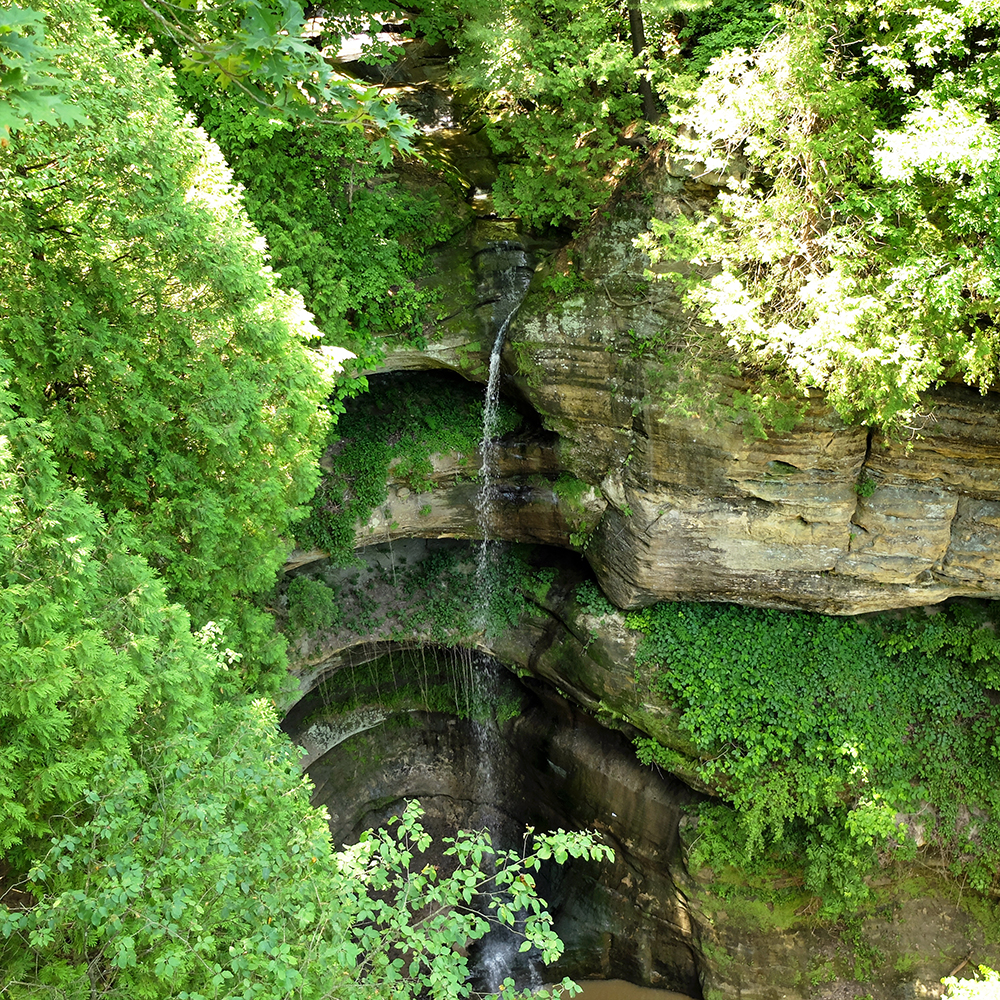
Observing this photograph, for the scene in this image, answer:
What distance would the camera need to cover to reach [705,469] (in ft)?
32.9

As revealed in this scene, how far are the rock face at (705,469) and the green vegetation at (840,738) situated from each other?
76 cm

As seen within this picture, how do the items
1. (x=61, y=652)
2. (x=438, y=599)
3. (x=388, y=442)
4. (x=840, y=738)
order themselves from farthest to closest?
(x=438, y=599)
(x=388, y=442)
(x=840, y=738)
(x=61, y=652)

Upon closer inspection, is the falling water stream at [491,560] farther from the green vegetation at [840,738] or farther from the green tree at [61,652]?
the green tree at [61,652]

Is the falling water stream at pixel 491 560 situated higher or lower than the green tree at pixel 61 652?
higher

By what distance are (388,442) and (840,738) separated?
27.8ft

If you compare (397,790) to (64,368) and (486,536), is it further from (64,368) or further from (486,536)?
(64,368)

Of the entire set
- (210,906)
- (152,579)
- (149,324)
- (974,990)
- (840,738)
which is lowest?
(210,906)

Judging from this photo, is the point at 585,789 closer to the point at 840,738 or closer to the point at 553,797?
the point at 553,797

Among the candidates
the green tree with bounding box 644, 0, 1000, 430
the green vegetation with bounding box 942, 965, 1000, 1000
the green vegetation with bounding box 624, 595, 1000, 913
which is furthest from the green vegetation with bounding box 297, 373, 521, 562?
the green vegetation with bounding box 942, 965, 1000, 1000

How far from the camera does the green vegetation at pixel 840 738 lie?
10242mm

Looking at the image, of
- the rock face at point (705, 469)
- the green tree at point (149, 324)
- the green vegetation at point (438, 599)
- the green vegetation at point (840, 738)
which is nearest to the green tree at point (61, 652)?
the green tree at point (149, 324)

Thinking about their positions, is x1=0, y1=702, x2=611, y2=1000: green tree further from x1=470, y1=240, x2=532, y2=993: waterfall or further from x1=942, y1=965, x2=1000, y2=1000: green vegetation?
x1=470, y1=240, x2=532, y2=993: waterfall

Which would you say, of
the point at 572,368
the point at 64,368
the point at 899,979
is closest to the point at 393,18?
the point at 572,368

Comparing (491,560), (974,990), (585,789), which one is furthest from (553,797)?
(974,990)
